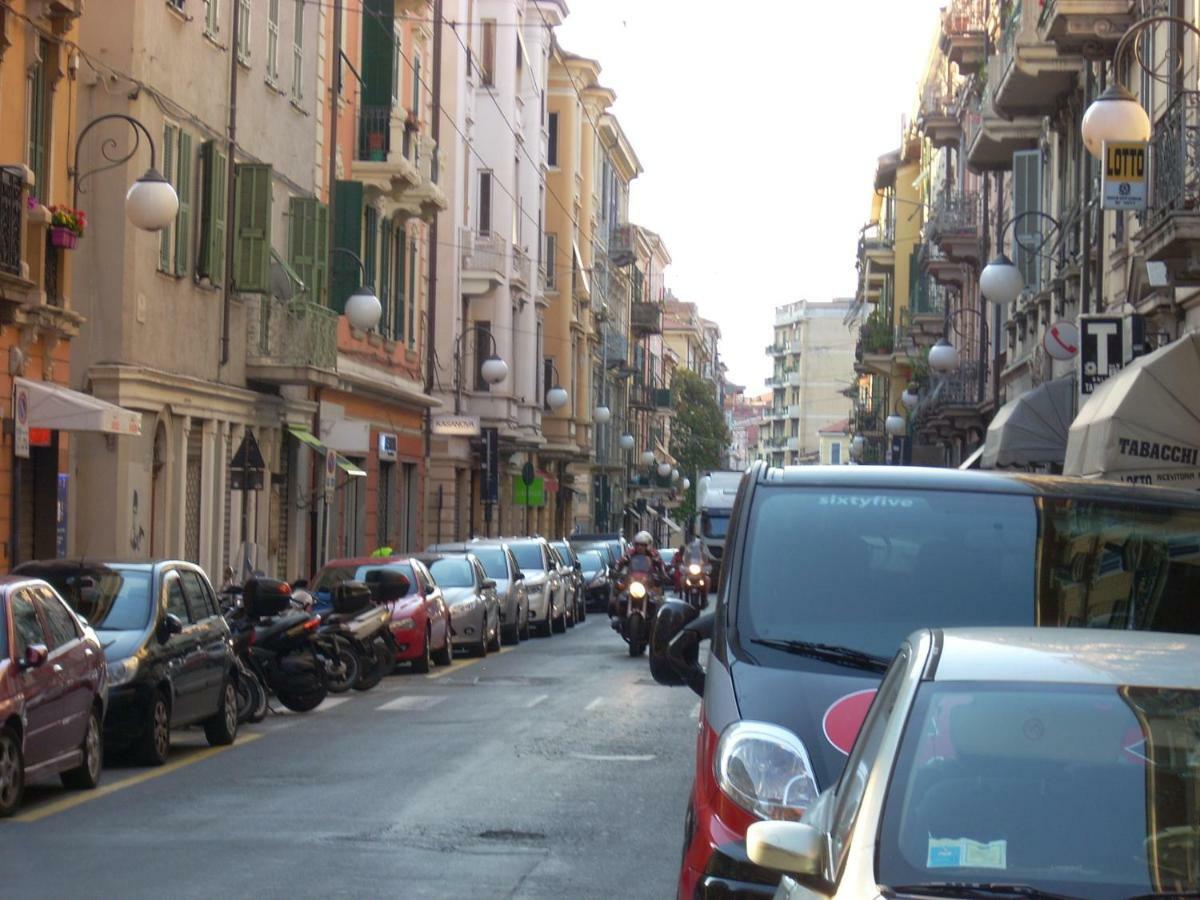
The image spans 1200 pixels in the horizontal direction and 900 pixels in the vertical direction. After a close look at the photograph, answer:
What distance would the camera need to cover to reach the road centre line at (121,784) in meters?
12.8

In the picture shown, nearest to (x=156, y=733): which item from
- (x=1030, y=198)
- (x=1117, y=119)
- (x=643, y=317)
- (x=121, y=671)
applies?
(x=121, y=671)

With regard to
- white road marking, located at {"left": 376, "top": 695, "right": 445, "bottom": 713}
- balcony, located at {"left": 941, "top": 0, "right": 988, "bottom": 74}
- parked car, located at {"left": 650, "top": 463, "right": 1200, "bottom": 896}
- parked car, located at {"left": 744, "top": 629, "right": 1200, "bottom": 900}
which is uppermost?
balcony, located at {"left": 941, "top": 0, "right": 988, "bottom": 74}

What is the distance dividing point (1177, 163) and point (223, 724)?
32.0ft

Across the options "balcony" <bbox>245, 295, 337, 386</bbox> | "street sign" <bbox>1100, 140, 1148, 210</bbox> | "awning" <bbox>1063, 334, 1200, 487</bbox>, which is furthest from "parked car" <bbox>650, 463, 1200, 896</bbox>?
"balcony" <bbox>245, 295, 337, 386</bbox>

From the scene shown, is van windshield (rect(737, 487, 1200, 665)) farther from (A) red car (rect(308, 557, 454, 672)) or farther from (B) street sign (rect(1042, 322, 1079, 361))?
(B) street sign (rect(1042, 322, 1079, 361))

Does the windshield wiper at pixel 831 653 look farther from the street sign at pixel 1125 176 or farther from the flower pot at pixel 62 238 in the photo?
the flower pot at pixel 62 238

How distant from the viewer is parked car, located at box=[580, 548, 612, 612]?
2074 inches

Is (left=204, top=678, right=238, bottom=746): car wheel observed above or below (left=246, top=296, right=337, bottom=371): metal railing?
below

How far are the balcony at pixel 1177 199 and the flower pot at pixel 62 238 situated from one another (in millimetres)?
11404

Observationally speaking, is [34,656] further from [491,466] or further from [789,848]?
[491,466]

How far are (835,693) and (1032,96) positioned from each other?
30.2m

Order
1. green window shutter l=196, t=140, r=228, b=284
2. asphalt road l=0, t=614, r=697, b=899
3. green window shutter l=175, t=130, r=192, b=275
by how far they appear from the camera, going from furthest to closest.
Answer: green window shutter l=196, t=140, r=228, b=284 → green window shutter l=175, t=130, r=192, b=275 → asphalt road l=0, t=614, r=697, b=899

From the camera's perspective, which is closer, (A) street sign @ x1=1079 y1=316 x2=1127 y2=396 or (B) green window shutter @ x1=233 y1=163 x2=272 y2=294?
(A) street sign @ x1=1079 y1=316 x2=1127 y2=396

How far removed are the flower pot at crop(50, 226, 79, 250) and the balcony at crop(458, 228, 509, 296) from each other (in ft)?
101
